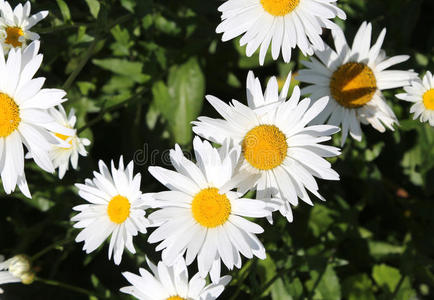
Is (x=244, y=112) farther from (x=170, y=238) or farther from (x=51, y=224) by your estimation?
(x=51, y=224)

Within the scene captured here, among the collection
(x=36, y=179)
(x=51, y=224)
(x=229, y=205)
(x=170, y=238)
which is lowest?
(x=51, y=224)

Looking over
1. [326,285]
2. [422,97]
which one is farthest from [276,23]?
[326,285]

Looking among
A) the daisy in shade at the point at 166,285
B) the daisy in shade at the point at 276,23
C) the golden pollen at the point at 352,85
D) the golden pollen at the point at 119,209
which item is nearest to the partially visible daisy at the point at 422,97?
the golden pollen at the point at 352,85

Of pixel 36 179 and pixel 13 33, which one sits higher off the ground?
pixel 13 33

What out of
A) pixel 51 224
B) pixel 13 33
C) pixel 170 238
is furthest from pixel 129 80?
pixel 170 238

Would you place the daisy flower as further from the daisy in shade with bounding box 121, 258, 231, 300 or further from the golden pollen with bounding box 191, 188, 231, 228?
the daisy in shade with bounding box 121, 258, 231, 300

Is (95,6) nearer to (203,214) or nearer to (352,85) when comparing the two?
(203,214)

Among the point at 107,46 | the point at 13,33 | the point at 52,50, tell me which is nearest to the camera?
the point at 13,33

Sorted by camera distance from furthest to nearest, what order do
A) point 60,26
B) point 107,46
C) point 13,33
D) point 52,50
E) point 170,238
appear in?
1. point 107,46
2. point 52,50
3. point 60,26
4. point 13,33
5. point 170,238
